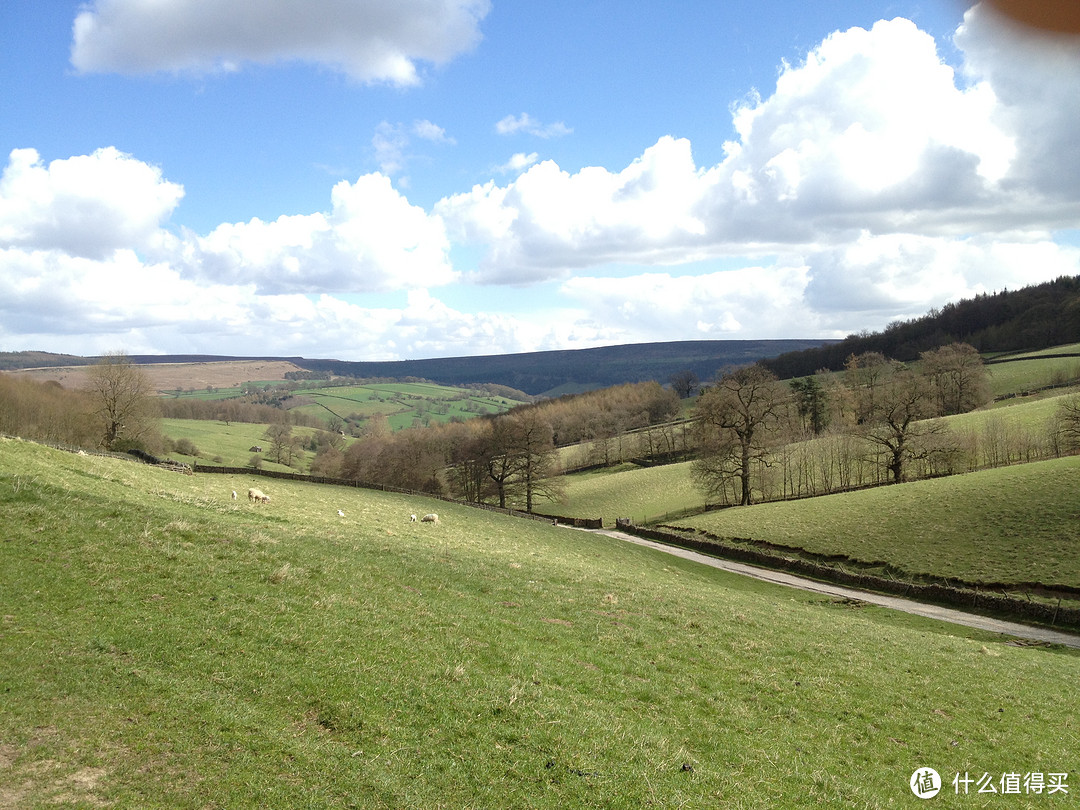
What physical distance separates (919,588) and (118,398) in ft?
249

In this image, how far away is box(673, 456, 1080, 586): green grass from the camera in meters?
33.9

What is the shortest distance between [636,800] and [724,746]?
2.73m

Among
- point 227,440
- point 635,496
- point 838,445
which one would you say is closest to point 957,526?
point 838,445

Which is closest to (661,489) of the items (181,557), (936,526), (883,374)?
(936,526)

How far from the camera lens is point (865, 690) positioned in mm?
13781

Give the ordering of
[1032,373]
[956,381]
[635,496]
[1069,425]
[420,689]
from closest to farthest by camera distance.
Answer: [420,689] → [1069,425] → [635,496] → [956,381] → [1032,373]

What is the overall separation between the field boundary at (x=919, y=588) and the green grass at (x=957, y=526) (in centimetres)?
159

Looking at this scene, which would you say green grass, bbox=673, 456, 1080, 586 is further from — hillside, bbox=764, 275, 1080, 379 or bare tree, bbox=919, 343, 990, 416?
hillside, bbox=764, 275, 1080, 379

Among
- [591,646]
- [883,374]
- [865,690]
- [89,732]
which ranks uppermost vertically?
[883,374]

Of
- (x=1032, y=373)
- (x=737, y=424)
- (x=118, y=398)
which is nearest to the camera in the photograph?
(x=737, y=424)

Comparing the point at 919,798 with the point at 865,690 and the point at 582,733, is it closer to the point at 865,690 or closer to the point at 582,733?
the point at 865,690

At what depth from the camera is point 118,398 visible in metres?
67.0

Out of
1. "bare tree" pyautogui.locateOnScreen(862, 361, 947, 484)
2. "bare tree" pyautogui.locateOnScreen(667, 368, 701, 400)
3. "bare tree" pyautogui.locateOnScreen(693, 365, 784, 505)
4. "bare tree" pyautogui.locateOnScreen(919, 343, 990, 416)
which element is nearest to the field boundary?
"bare tree" pyautogui.locateOnScreen(693, 365, 784, 505)

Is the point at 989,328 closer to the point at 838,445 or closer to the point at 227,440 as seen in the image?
the point at 838,445
